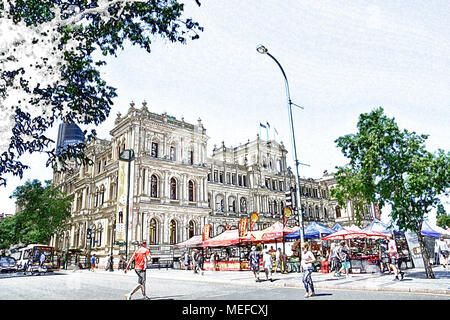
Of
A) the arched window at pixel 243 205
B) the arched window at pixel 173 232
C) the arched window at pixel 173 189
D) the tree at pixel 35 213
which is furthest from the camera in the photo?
the arched window at pixel 243 205

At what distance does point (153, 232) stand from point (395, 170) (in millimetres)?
26070

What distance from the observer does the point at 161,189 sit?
117 feet

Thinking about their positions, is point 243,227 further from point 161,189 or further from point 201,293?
point 161,189

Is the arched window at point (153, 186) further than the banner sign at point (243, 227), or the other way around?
the arched window at point (153, 186)

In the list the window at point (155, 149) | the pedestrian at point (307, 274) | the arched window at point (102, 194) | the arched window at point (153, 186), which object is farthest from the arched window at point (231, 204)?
the pedestrian at point (307, 274)

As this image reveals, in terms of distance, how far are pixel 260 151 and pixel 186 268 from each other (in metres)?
28.6

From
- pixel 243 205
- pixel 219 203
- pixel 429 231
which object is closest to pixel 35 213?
pixel 219 203

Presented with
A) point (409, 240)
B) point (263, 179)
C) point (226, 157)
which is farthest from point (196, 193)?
point (409, 240)

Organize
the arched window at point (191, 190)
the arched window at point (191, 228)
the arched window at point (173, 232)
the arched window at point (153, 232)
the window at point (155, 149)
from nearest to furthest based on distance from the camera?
the arched window at point (153, 232) < the arched window at point (173, 232) < the window at point (155, 149) < the arched window at point (191, 228) < the arched window at point (191, 190)

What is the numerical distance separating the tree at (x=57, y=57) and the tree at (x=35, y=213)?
33.7 metres

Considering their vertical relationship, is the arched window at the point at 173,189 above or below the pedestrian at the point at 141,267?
above

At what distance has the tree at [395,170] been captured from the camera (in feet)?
46.4

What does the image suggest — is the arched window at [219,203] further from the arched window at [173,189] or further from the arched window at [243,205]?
the arched window at [173,189]
